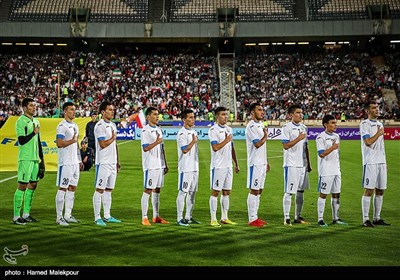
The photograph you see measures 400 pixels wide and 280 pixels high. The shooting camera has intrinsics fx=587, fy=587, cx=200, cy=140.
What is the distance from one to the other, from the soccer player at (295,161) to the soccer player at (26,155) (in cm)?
511

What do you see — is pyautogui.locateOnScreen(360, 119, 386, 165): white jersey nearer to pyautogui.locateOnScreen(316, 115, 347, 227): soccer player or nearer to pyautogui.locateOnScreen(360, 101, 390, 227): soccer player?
pyautogui.locateOnScreen(360, 101, 390, 227): soccer player

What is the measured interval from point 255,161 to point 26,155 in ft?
15.3

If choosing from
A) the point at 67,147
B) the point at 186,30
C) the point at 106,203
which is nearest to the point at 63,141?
the point at 67,147

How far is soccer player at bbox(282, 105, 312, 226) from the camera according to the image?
12.0 metres

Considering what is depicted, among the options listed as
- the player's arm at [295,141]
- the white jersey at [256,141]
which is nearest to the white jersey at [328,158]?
the player's arm at [295,141]

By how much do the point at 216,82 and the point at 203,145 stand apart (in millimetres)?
19901

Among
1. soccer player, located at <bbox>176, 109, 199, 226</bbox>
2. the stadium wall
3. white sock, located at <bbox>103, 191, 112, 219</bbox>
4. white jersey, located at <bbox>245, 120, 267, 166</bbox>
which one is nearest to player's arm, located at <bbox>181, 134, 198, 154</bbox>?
soccer player, located at <bbox>176, 109, 199, 226</bbox>

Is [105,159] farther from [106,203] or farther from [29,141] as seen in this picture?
[29,141]

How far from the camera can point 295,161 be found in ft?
39.7

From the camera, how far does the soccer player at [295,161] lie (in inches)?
472

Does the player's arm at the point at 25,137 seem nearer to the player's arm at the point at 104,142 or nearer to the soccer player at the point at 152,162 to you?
the player's arm at the point at 104,142
